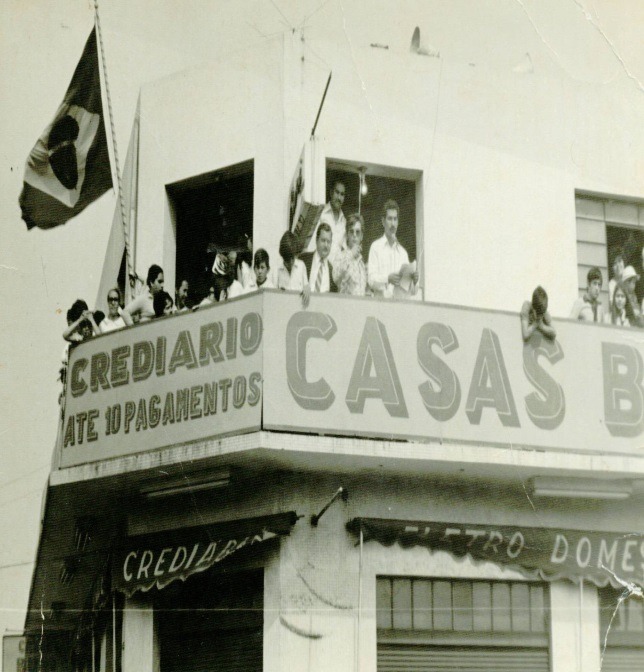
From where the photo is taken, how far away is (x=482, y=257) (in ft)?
49.2

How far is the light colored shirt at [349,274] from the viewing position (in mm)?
13023

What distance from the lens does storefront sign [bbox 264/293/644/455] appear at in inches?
475

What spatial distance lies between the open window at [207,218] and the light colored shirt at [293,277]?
236 cm

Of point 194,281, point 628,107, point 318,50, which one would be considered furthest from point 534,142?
point 194,281

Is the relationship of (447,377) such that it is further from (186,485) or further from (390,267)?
(186,485)

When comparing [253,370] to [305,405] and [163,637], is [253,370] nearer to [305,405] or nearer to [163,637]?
[305,405]

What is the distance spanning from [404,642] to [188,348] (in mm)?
3670

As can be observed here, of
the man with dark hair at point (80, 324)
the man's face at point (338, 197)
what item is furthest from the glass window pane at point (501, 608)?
the man with dark hair at point (80, 324)

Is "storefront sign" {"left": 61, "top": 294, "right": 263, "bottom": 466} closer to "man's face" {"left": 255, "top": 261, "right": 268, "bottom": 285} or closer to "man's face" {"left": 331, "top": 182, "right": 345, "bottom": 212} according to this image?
"man's face" {"left": 255, "top": 261, "right": 268, "bottom": 285}

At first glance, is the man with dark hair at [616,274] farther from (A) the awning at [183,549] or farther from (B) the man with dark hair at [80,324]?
(B) the man with dark hair at [80,324]

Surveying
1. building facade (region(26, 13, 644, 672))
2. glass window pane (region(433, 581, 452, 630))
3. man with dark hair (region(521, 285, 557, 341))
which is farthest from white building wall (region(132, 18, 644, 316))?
glass window pane (region(433, 581, 452, 630))

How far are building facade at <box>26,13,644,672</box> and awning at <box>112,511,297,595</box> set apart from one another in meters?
0.02

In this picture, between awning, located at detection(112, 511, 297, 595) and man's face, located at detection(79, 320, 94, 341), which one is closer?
awning, located at detection(112, 511, 297, 595)

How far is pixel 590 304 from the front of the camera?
14.1 metres
